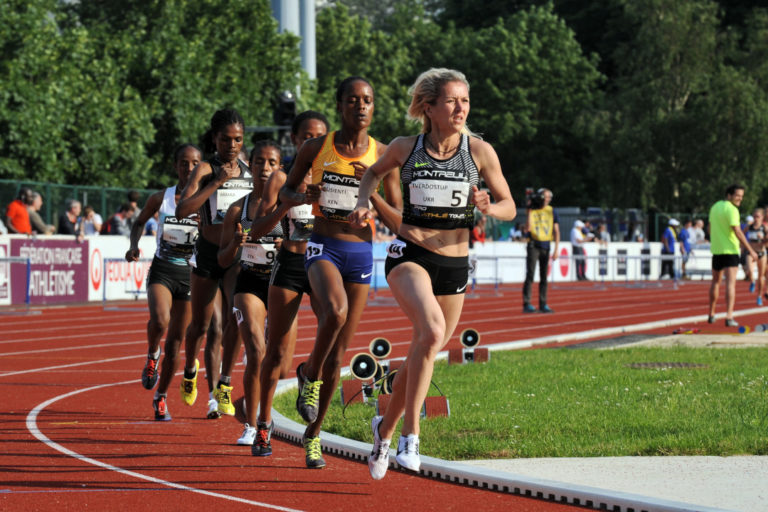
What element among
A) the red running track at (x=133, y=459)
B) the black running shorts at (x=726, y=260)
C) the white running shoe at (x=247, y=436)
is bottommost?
the red running track at (x=133, y=459)

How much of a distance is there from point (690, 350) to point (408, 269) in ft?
27.0

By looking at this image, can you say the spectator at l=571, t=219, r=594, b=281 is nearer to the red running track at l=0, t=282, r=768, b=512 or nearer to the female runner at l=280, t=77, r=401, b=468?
the red running track at l=0, t=282, r=768, b=512

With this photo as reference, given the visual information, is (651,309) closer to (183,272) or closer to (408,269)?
(183,272)

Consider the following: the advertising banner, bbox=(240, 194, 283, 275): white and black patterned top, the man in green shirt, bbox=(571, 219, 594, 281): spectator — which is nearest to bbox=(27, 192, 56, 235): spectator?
the advertising banner

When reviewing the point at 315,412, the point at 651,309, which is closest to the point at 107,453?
the point at 315,412

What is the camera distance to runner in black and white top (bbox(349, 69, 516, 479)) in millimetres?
6547

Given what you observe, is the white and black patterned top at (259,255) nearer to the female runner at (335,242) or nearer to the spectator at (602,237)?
the female runner at (335,242)

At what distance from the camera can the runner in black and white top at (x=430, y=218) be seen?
6547 mm

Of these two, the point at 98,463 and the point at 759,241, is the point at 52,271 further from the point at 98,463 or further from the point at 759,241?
the point at 98,463

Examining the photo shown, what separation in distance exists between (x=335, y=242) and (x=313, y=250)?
0.42 feet

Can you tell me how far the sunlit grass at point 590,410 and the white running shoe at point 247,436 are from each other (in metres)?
0.62

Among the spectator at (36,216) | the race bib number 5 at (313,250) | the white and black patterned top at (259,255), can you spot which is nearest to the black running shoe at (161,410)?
the white and black patterned top at (259,255)

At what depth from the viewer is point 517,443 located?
780 centimetres

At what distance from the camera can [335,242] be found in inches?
290
